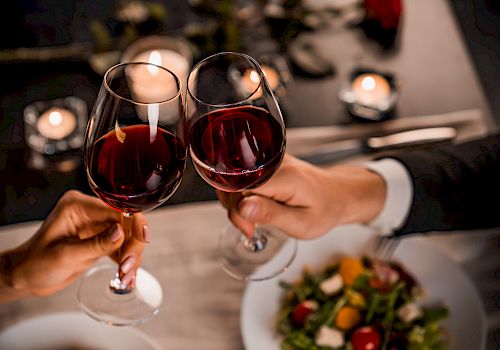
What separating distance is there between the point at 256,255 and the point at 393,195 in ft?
0.83

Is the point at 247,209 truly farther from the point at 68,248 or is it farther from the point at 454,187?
the point at 454,187

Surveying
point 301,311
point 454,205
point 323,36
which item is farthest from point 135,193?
point 323,36

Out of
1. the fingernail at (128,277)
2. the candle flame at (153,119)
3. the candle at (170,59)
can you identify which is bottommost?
the fingernail at (128,277)

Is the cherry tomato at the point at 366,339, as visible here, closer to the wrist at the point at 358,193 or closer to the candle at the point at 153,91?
the wrist at the point at 358,193

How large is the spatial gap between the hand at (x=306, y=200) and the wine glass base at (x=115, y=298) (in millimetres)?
177

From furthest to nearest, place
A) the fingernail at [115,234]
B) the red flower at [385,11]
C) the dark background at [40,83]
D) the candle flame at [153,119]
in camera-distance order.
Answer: the red flower at [385,11], the dark background at [40,83], the fingernail at [115,234], the candle flame at [153,119]

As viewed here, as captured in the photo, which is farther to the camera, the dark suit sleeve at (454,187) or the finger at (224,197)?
the dark suit sleeve at (454,187)

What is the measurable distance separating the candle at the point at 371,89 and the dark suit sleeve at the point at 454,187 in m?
0.17

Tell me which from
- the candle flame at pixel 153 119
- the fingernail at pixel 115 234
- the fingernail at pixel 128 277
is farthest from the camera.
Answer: the fingernail at pixel 128 277

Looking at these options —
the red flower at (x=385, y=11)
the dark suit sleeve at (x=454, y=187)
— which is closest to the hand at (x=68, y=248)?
the dark suit sleeve at (x=454, y=187)

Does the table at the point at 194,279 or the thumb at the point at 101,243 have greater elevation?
the thumb at the point at 101,243

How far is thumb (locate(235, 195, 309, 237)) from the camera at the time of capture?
35.8 inches

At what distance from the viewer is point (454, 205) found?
1136 millimetres

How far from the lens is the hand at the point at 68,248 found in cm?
85
